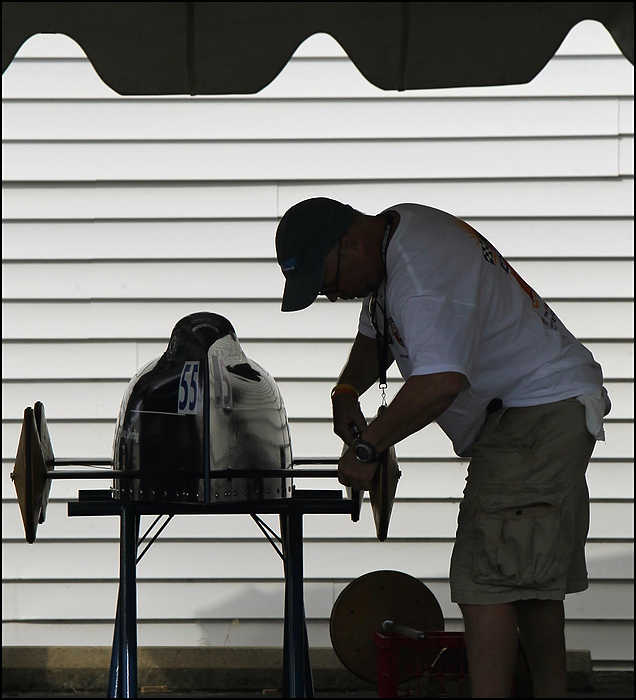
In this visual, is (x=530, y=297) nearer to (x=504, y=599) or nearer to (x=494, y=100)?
(x=504, y=599)

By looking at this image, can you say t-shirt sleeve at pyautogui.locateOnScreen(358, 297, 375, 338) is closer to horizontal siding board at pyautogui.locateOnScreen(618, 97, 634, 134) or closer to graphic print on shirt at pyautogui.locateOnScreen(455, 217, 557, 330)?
graphic print on shirt at pyautogui.locateOnScreen(455, 217, 557, 330)

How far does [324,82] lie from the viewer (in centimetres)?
484

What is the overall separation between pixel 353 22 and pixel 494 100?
2.13 meters

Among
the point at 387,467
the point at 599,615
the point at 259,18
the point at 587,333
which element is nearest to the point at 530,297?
the point at 387,467

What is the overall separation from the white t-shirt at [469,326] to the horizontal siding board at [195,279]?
5.99 ft

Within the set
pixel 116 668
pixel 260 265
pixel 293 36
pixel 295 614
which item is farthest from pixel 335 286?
pixel 260 265

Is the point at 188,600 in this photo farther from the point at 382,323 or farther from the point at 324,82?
the point at 324,82

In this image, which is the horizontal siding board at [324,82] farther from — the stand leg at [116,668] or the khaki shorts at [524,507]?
the stand leg at [116,668]

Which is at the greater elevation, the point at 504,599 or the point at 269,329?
the point at 269,329

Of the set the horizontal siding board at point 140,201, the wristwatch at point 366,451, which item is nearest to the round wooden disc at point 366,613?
the wristwatch at point 366,451

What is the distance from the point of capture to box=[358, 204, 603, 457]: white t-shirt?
268 cm

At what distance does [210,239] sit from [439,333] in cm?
239

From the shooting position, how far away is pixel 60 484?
4.80 metres

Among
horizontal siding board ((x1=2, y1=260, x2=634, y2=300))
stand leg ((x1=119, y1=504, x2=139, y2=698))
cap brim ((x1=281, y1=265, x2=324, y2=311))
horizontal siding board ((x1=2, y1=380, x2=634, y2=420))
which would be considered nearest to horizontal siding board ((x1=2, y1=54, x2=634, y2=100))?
horizontal siding board ((x1=2, y1=260, x2=634, y2=300))
